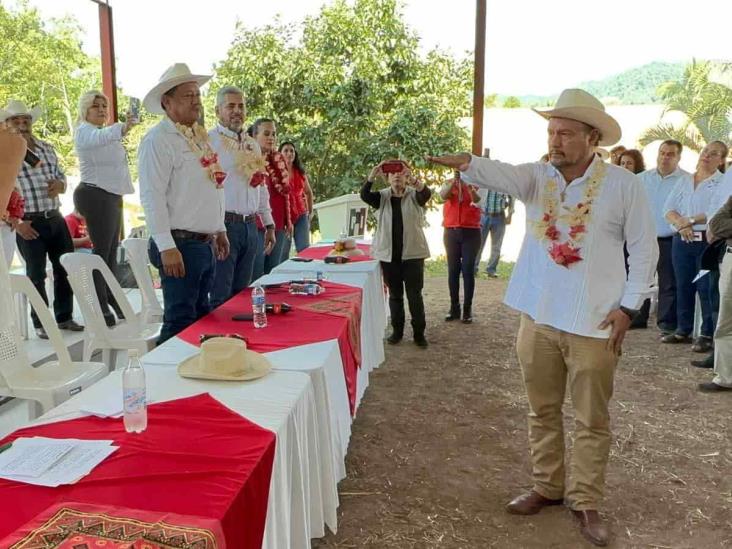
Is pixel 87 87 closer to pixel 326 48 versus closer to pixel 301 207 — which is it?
pixel 326 48

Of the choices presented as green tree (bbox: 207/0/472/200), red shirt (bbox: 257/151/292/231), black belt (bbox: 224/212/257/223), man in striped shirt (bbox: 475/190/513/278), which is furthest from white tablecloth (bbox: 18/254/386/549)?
green tree (bbox: 207/0/472/200)

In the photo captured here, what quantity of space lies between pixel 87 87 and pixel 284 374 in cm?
1202

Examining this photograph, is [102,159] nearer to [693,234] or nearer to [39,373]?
[39,373]

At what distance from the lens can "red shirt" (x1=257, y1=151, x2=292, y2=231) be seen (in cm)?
496

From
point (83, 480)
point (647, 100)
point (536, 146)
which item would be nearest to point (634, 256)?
point (83, 480)

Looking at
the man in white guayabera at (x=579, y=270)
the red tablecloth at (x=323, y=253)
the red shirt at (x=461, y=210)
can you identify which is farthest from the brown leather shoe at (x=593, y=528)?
the red shirt at (x=461, y=210)

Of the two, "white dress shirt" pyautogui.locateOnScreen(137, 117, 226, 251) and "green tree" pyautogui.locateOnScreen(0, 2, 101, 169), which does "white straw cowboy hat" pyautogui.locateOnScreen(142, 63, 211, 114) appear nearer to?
"white dress shirt" pyautogui.locateOnScreen(137, 117, 226, 251)

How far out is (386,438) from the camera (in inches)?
121

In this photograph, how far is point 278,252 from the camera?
197 inches

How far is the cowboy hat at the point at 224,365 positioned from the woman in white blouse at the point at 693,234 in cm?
363

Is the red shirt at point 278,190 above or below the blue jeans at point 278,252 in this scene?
above

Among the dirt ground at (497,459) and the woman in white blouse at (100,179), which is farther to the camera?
the woman in white blouse at (100,179)

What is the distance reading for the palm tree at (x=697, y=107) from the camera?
10.0 meters

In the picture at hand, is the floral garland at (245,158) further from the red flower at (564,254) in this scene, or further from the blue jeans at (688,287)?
the blue jeans at (688,287)
